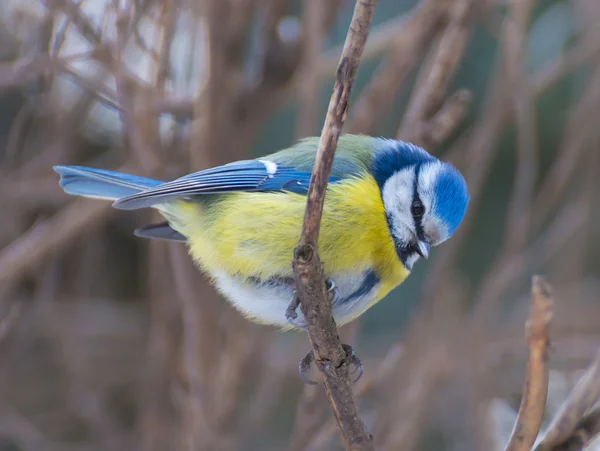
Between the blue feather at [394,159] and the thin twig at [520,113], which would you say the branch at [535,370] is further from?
the thin twig at [520,113]

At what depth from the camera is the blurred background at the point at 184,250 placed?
5.93ft

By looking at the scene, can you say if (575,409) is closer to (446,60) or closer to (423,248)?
(423,248)

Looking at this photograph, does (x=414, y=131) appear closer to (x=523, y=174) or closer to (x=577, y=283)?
(x=523, y=174)

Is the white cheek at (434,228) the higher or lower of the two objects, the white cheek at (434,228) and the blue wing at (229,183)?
the lower

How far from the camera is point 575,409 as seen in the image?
1199 mm

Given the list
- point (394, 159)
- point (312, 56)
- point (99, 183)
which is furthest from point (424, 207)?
point (99, 183)

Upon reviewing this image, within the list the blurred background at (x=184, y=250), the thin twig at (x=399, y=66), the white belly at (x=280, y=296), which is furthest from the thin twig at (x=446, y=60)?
the white belly at (x=280, y=296)

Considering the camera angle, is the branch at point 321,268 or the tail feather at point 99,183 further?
the tail feather at point 99,183

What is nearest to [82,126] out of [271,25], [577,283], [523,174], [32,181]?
[32,181]

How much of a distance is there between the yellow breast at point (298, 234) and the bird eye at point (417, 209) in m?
0.07

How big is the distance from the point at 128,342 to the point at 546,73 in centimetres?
181

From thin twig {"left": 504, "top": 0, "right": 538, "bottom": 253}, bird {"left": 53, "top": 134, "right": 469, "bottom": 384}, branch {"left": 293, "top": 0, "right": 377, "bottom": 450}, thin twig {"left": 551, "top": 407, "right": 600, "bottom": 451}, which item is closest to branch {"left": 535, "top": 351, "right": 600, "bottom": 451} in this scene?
thin twig {"left": 551, "top": 407, "right": 600, "bottom": 451}

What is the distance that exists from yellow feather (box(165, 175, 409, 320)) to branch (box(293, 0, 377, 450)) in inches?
11.6

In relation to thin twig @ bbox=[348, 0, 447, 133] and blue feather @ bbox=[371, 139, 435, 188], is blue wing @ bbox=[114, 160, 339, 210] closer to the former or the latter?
blue feather @ bbox=[371, 139, 435, 188]
